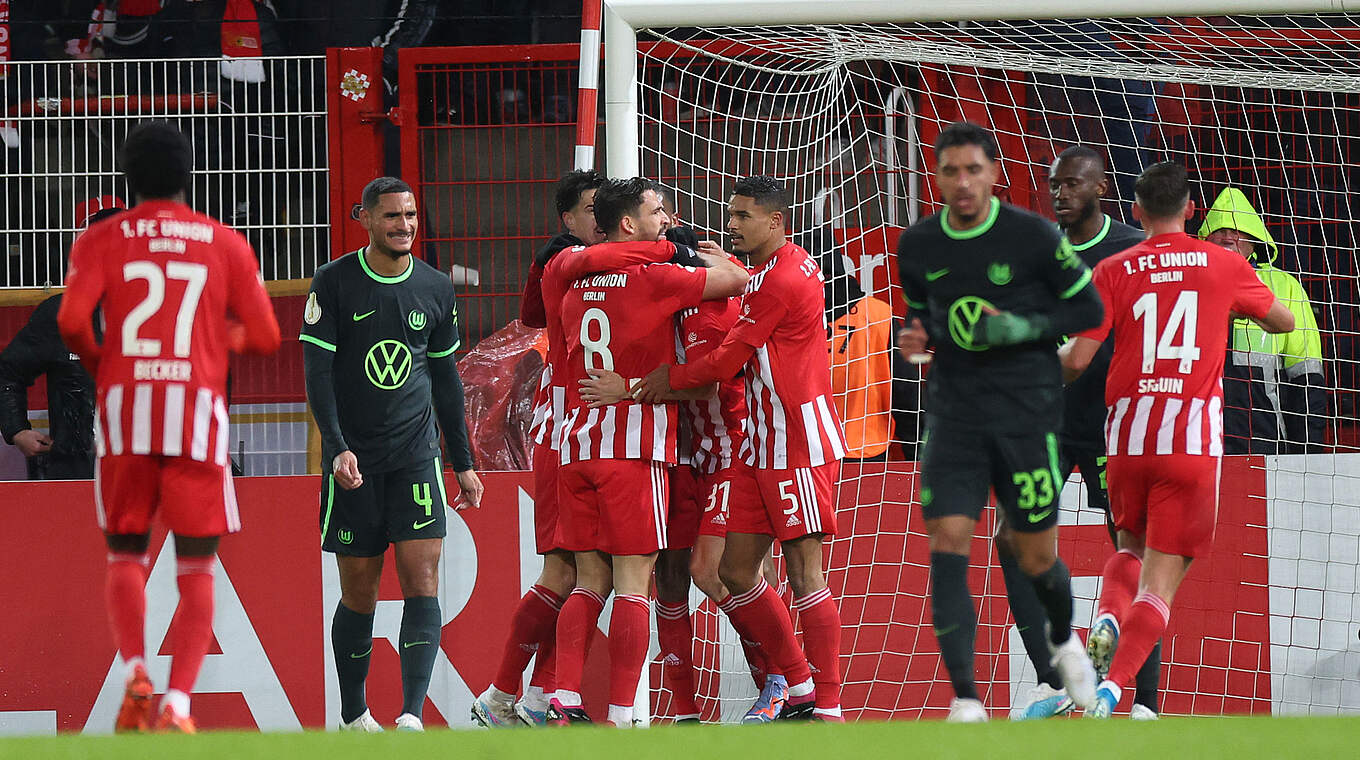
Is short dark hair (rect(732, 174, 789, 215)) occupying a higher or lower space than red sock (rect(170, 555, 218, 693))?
higher

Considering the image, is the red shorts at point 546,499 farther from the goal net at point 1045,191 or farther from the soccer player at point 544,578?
the goal net at point 1045,191

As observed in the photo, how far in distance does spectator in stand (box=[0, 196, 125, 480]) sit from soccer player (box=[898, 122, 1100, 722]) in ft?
13.9

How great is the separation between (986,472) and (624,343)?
1.62m

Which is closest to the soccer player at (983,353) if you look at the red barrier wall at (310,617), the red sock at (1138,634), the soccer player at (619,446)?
the red sock at (1138,634)

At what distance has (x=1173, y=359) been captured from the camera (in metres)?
4.92

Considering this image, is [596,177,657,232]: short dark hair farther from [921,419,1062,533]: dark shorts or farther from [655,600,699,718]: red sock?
[921,419,1062,533]: dark shorts

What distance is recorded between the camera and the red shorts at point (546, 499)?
579 centimetres

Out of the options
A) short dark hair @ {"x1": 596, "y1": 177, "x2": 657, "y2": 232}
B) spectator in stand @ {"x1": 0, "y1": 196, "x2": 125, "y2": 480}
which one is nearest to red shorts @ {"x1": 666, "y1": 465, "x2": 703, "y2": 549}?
short dark hair @ {"x1": 596, "y1": 177, "x2": 657, "y2": 232}

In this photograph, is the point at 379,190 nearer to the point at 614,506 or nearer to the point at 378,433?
the point at 378,433

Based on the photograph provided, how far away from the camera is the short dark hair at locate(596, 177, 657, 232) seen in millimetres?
5449

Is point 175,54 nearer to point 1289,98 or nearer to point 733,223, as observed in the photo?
point 733,223

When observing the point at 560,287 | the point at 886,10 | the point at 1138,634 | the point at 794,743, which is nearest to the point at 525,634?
the point at 560,287

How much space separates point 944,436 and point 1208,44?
3.48m

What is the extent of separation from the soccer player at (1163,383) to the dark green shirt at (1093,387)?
0.46 meters
